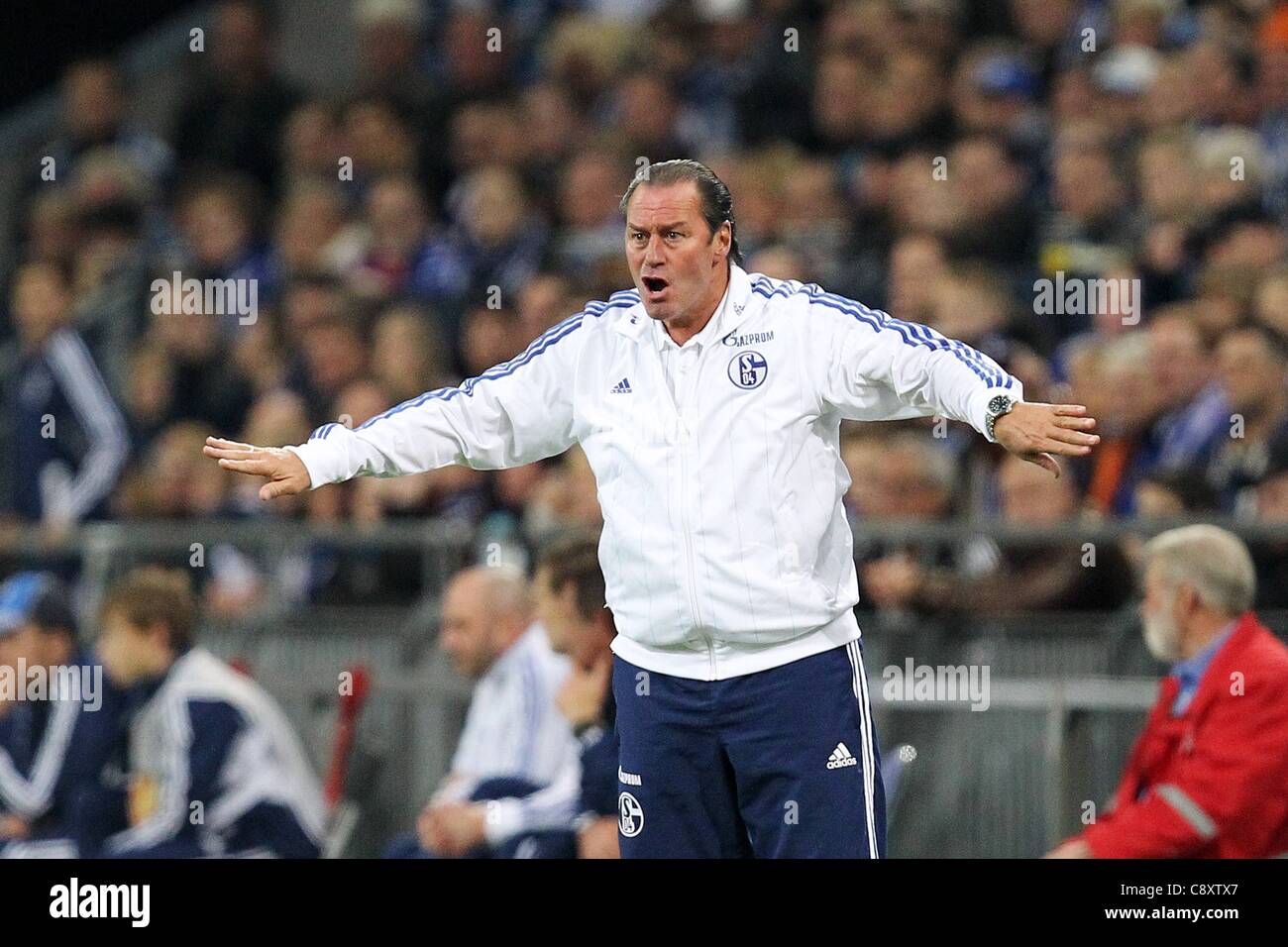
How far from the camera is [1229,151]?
9.98 meters

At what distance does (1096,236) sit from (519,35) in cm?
435

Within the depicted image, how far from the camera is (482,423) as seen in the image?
5.57 m

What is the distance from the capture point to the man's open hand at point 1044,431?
16.2 feet

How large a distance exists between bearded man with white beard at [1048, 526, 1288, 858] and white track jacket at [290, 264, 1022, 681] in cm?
161

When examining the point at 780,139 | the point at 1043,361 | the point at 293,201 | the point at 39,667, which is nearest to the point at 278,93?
the point at 293,201

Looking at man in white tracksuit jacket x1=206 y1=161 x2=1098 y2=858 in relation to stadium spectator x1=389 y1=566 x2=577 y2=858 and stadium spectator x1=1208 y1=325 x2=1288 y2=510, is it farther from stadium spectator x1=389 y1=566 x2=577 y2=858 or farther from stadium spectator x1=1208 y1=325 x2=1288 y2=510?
A: stadium spectator x1=1208 y1=325 x2=1288 y2=510

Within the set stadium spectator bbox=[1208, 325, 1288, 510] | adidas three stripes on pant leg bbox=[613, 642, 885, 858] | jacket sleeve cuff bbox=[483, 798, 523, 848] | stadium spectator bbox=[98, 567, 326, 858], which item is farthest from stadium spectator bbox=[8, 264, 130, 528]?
adidas three stripes on pant leg bbox=[613, 642, 885, 858]

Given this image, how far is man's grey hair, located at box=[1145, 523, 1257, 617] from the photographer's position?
6742 millimetres

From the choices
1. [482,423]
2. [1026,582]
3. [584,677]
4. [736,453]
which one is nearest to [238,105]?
[1026,582]

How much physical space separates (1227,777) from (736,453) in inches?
80.8

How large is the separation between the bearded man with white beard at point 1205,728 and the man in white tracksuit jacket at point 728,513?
57.0 inches

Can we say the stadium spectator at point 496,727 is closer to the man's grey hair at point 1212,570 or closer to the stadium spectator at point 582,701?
the stadium spectator at point 582,701

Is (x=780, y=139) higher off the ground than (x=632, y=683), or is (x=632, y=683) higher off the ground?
(x=780, y=139)
